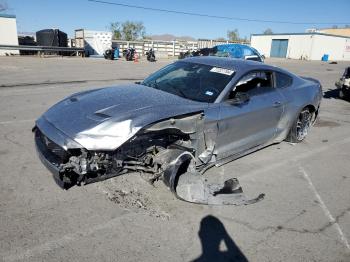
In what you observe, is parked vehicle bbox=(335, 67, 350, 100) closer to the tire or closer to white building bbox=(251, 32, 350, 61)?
the tire

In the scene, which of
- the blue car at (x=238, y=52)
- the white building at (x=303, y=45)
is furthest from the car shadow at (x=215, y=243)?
the white building at (x=303, y=45)

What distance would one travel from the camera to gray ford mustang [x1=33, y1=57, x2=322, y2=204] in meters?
3.35

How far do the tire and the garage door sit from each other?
167ft

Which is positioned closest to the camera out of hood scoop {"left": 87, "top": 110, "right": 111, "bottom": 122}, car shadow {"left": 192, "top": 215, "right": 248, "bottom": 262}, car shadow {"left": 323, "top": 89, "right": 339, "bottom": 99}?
car shadow {"left": 192, "top": 215, "right": 248, "bottom": 262}

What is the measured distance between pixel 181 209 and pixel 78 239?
3.84 feet

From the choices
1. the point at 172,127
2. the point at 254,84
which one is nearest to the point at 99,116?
the point at 172,127

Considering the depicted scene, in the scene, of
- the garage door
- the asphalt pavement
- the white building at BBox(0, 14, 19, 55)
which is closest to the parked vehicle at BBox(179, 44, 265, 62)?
the asphalt pavement

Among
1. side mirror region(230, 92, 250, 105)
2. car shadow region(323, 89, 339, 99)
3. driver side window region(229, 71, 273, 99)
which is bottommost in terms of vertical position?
car shadow region(323, 89, 339, 99)

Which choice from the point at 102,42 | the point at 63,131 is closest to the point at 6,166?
the point at 63,131

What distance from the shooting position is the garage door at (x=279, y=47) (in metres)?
53.2

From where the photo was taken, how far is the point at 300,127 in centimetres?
617

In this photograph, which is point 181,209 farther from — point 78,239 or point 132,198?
point 78,239

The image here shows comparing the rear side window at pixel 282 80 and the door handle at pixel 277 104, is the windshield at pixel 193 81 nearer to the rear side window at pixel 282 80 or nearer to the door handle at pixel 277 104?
the door handle at pixel 277 104

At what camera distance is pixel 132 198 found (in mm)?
3807
